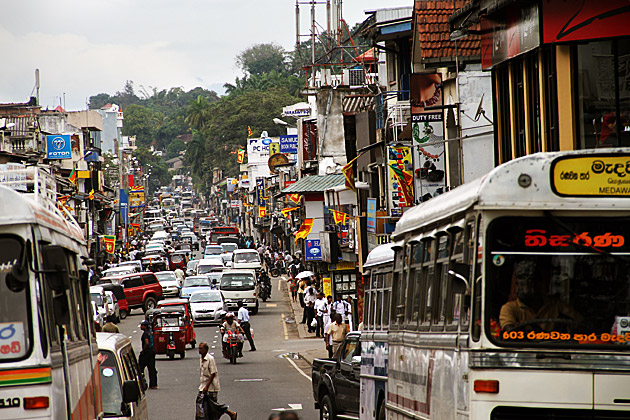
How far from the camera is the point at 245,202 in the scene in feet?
436

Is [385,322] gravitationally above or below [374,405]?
above

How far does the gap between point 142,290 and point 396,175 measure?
25.7 meters

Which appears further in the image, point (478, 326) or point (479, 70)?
point (479, 70)

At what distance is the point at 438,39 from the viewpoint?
23781 mm

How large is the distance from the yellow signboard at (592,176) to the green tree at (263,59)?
16149cm

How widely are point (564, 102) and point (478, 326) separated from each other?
813 cm

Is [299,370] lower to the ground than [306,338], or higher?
higher

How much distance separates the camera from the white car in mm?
45562

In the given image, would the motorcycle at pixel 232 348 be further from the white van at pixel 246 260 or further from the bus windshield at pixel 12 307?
the white van at pixel 246 260

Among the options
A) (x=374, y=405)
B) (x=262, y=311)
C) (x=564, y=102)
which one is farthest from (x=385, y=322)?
(x=262, y=311)

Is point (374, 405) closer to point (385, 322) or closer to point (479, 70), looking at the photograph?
point (385, 322)

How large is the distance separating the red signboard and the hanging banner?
42.6ft

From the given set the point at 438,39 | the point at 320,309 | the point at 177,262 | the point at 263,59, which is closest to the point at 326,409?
the point at 438,39

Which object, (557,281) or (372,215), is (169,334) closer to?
(372,215)
